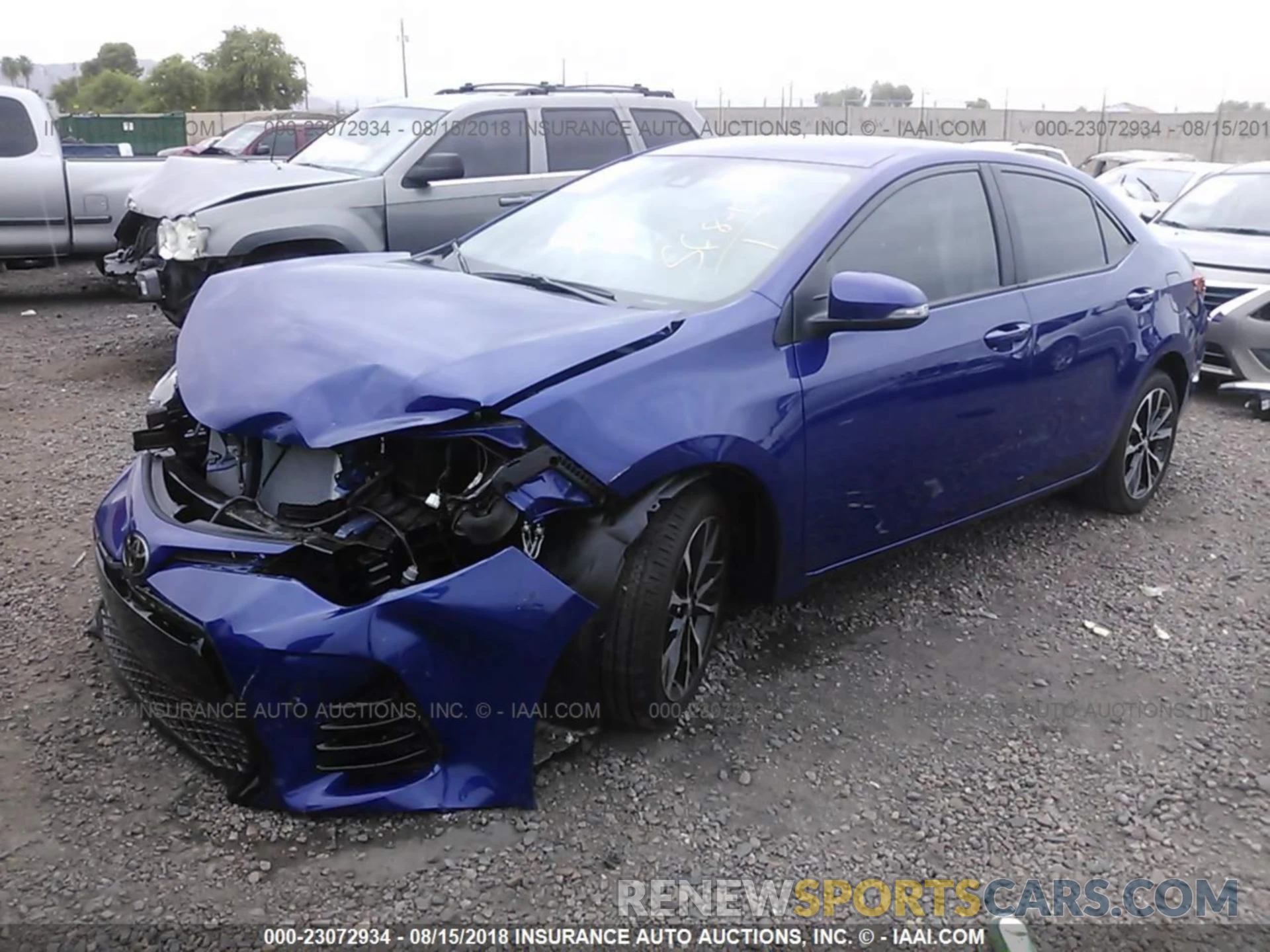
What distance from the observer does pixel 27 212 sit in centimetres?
943

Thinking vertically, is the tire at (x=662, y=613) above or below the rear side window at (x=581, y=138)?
below

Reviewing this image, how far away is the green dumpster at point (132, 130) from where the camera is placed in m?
27.8

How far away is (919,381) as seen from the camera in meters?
3.63

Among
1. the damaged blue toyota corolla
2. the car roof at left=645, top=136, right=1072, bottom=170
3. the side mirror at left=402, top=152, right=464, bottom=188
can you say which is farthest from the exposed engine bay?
the side mirror at left=402, top=152, right=464, bottom=188

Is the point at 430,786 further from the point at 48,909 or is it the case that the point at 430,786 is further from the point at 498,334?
the point at 498,334

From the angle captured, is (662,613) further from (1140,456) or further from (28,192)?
(28,192)

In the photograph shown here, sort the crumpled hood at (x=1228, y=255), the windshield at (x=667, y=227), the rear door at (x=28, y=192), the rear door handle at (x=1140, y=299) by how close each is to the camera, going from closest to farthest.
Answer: the windshield at (x=667, y=227) < the rear door handle at (x=1140, y=299) < the crumpled hood at (x=1228, y=255) < the rear door at (x=28, y=192)

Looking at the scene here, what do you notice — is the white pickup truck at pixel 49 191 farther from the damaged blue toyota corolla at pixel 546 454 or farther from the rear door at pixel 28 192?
the damaged blue toyota corolla at pixel 546 454

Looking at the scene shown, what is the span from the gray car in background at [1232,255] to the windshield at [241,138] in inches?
476

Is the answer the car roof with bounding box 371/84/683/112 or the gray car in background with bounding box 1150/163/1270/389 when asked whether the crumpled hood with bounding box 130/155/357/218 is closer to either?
the car roof with bounding box 371/84/683/112

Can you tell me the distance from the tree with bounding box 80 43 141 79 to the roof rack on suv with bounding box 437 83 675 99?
8020 centimetres

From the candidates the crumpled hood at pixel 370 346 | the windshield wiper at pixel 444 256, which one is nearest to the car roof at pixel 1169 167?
the windshield wiper at pixel 444 256

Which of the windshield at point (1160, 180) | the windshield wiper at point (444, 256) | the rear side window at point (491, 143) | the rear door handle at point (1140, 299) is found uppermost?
the rear side window at point (491, 143)

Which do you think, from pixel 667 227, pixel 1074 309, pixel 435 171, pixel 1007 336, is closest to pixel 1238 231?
pixel 1074 309
